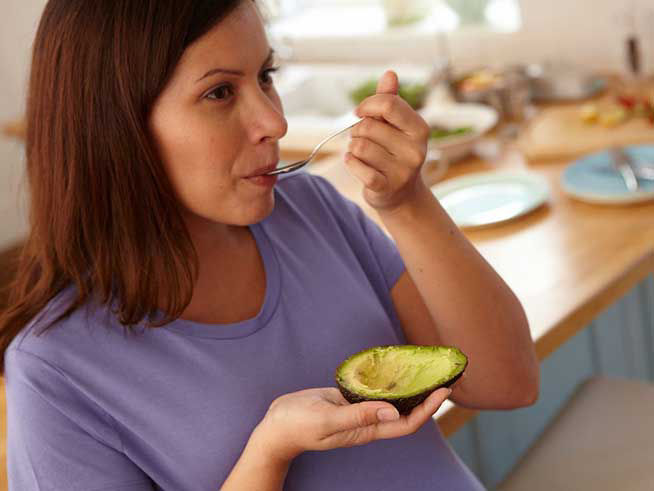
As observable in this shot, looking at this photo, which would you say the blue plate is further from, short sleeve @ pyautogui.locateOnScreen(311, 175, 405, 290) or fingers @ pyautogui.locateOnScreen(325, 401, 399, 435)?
fingers @ pyautogui.locateOnScreen(325, 401, 399, 435)

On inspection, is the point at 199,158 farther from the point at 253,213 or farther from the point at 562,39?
the point at 562,39

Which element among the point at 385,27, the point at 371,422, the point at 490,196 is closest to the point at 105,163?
the point at 371,422

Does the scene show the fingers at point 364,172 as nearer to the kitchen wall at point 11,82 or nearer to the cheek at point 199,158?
the cheek at point 199,158

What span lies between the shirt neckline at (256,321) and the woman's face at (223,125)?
0.44 feet

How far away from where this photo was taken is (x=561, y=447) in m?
1.75

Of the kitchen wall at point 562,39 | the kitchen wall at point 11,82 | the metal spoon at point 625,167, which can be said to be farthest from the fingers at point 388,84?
the kitchen wall at point 11,82

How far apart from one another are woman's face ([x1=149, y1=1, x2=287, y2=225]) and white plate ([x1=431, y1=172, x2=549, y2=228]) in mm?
1031

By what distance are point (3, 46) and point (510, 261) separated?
10.5 ft

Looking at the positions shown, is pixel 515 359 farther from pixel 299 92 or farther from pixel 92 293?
pixel 299 92

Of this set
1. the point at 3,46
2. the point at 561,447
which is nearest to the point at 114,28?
the point at 561,447

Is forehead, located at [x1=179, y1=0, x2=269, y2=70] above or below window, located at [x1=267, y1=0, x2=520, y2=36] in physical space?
above

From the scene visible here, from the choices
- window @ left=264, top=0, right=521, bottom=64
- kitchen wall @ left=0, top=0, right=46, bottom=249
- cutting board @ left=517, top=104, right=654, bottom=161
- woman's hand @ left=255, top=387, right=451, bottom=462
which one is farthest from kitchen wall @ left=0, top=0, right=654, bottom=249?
woman's hand @ left=255, top=387, right=451, bottom=462

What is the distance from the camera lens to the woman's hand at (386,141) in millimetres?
1221

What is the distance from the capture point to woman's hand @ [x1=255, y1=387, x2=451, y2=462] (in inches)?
41.3
